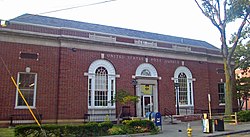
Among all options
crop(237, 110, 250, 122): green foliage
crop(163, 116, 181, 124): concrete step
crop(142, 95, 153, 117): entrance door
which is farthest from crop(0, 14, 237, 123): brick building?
crop(237, 110, 250, 122): green foliage

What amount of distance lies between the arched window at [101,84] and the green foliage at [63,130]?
23.9 ft

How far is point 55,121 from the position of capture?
21.1m

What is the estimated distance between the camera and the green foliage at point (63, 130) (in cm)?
1358

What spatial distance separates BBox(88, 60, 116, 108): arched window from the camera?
23.1m

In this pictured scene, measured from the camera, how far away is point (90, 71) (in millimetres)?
23312

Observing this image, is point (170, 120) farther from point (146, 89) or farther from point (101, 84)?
point (101, 84)

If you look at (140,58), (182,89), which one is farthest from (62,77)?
(182,89)

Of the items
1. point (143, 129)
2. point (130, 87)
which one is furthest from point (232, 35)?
point (143, 129)

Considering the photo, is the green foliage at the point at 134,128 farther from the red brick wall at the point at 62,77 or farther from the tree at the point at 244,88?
the tree at the point at 244,88

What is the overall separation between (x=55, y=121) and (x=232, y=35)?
869 inches

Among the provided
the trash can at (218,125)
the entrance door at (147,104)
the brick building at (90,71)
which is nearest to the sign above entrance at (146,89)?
the brick building at (90,71)

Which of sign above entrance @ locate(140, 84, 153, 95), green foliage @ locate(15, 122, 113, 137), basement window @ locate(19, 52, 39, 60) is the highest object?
basement window @ locate(19, 52, 39, 60)

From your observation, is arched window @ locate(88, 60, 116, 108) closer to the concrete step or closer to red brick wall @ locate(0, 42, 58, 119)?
red brick wall @ locate(0, 42, 58, 119)

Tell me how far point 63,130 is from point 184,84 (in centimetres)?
1795
